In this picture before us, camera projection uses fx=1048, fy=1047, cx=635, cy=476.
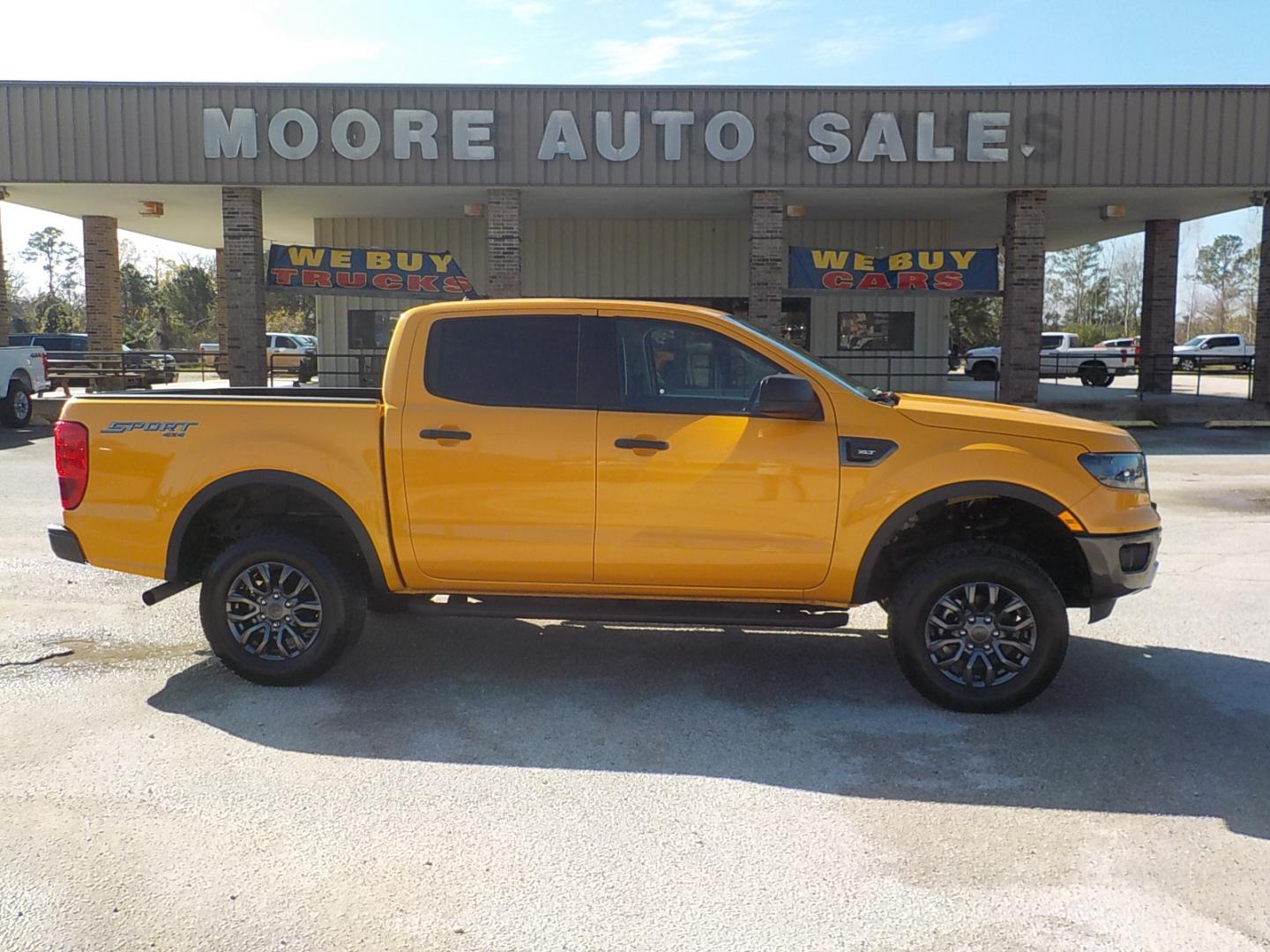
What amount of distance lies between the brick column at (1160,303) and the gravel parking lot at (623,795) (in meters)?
19.6

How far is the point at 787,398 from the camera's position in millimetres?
4762

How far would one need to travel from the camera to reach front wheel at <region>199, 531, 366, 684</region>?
520 cm

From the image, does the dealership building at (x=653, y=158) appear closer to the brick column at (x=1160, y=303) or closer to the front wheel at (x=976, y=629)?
the brick column at (x=1160, y=303)

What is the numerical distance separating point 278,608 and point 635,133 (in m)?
14.4

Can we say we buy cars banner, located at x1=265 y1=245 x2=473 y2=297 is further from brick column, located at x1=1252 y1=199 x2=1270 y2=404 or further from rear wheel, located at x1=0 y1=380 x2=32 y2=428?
brick column, located at x1=1252 y1=199 x2=1270 y2=404

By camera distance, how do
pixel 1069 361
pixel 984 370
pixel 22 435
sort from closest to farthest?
Answer: pixel 22 435 → pixel 984 370 → pixel 1069 361

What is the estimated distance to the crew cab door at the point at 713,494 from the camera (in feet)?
16.1

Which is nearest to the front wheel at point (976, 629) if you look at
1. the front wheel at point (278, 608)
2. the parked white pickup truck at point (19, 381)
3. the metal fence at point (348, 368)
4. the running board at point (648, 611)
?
the running board at point (648, 611)

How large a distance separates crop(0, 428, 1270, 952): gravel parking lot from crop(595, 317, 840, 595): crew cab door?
2.26 feet

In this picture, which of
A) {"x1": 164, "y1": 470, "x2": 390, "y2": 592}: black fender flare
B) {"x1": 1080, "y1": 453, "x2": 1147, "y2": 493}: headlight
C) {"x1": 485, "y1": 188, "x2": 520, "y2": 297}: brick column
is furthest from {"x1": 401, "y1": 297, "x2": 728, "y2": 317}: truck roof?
{"x1": 485, "y1": 188, "x2": 520, "y2": 297}: brick column

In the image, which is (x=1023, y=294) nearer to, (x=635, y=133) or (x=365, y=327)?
(x=635, y=133)

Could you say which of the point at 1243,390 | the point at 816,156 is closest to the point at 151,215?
the point at 816,156

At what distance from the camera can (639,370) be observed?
5.19 meters

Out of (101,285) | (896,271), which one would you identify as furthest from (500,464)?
(101,285)
